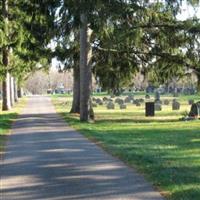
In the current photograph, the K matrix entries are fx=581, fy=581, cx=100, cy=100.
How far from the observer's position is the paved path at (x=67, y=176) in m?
9.45

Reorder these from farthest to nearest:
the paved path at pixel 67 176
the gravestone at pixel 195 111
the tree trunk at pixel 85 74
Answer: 1. the gravestone at pixel 195 111
2. the tree trunk at pixel 85 74
3. the paved path at pixel 67 176

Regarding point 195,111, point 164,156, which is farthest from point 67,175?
point 195,111

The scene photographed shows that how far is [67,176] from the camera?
1143 centimetres

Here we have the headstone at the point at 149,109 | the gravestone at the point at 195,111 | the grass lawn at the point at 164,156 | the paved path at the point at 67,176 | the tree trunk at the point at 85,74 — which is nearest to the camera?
the paved path at the point at 67,176

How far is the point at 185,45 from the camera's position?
34.9 metres

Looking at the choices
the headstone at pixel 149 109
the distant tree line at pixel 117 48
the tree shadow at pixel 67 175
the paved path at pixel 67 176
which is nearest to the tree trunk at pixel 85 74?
the distant tree line at pixel 117 48

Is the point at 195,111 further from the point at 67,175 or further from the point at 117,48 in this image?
the point at 67,175

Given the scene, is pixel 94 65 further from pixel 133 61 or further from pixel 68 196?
pixel 68 196

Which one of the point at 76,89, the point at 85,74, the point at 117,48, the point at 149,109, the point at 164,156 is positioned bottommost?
the point at 164,156

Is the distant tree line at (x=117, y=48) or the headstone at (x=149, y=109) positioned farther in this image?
the headstone at (x=149, y=109)

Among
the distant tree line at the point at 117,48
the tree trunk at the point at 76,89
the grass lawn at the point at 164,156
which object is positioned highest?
the distant tree line at the point at 117,48

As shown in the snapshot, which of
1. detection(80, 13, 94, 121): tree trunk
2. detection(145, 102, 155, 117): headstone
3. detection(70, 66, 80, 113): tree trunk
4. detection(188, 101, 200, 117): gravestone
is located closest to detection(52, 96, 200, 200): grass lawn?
detection(80, 13, 94, 121): tree trunk

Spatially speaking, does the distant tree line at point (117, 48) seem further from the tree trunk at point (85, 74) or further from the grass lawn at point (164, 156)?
the grass lawn at point (164, 156)

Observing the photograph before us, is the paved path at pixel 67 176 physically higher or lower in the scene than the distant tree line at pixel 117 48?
lower
